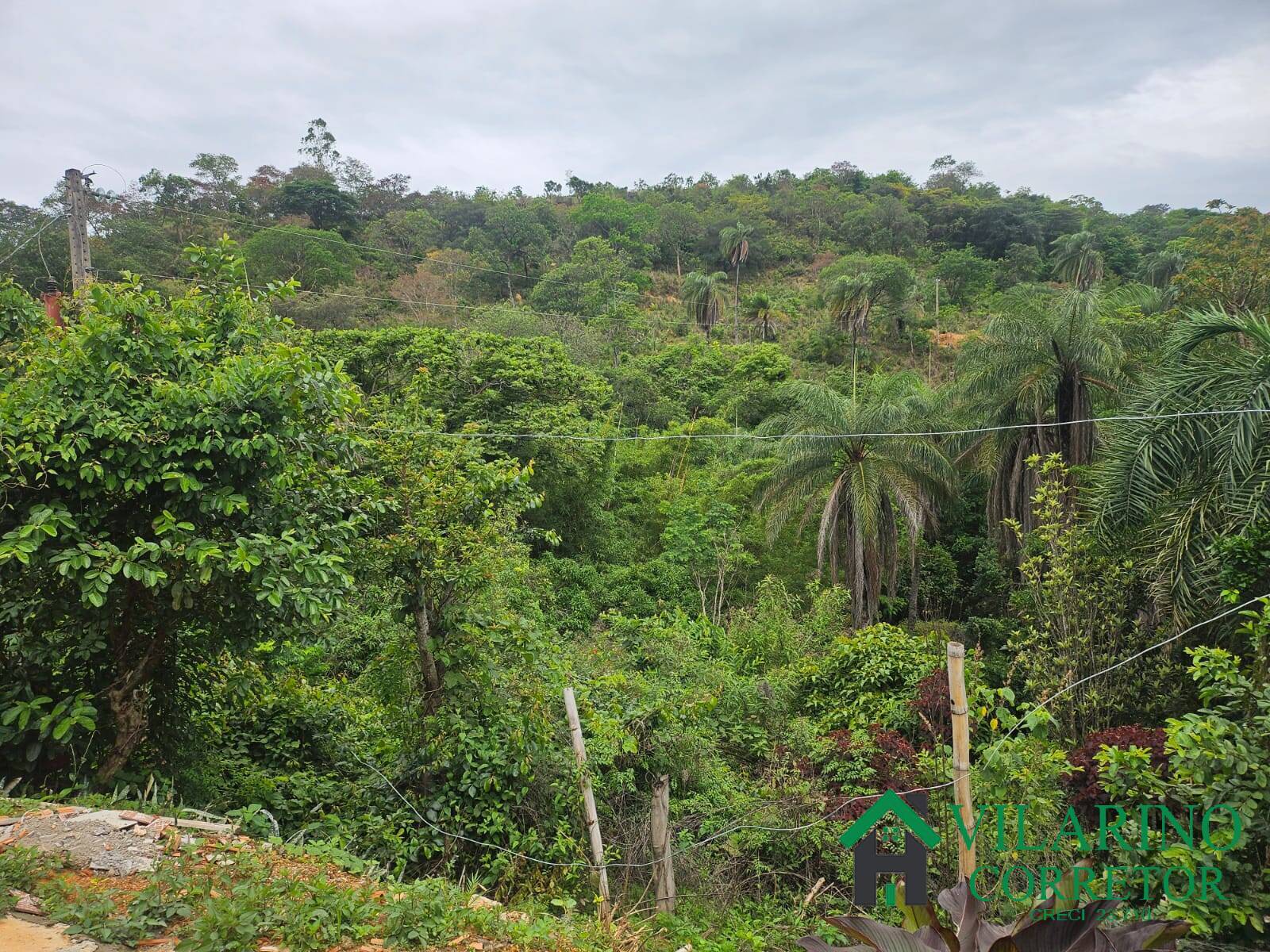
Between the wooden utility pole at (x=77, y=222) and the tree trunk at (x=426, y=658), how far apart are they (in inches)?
244

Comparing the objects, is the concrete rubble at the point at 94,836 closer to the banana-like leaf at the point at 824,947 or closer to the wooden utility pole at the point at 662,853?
the banana-like leaf at the point at 824,947

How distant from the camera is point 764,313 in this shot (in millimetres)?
34719

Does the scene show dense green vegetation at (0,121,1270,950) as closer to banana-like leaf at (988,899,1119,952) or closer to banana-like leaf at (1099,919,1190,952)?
banana-like leaf at (1099,919,1190,952)

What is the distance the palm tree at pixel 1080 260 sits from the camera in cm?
3425

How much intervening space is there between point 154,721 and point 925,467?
12.8 metres

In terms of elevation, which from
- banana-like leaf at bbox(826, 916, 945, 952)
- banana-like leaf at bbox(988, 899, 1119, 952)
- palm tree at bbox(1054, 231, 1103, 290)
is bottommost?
banana-like leaf at bbox(826, 916, 945, 952)

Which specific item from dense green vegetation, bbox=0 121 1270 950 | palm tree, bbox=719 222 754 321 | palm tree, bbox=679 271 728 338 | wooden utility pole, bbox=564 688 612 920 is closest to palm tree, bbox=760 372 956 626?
dense green vegetation, bbox=0 121 1270 950

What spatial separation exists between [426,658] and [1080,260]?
3826 centimetres

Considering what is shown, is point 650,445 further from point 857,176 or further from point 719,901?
point 857,176

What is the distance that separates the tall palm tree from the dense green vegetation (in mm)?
60

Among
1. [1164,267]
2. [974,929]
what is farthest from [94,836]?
[1164,267]

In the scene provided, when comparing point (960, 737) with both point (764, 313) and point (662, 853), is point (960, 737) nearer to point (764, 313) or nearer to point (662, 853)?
point (662, 853)

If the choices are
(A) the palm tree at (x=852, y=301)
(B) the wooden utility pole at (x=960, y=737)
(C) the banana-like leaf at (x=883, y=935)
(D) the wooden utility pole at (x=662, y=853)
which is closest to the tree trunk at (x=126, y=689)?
(D) the wooden utility pole at (x=662, y=853)

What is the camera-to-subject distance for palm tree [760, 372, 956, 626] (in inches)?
561
